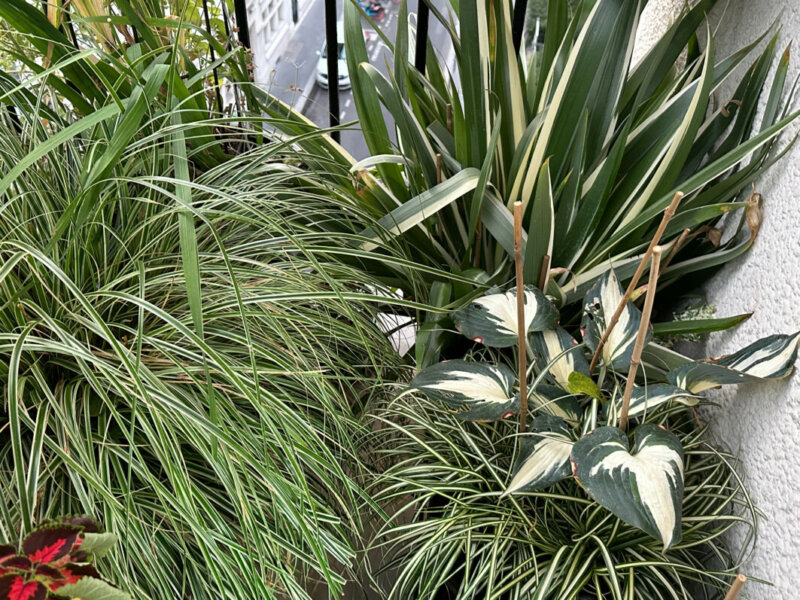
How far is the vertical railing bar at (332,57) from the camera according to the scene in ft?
4.07

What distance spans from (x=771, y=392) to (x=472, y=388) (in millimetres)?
349

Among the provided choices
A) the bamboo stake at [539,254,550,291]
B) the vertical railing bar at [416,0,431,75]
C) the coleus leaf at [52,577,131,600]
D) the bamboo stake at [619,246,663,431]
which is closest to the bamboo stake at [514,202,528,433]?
the bamboo stake at [619,246,663,431]

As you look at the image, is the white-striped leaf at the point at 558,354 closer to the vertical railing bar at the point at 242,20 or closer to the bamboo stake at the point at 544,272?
the bamboo stake at the point at 544,272

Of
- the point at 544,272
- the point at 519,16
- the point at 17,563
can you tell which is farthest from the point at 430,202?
the point at 17,563

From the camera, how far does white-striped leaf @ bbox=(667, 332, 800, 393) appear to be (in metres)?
0.70

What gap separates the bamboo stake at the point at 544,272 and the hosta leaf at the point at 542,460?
9.9 inches

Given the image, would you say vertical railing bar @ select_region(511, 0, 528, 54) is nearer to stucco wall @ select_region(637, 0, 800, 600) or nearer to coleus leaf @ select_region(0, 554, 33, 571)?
stucco wall @ select_region(637, 0, 800, 600)

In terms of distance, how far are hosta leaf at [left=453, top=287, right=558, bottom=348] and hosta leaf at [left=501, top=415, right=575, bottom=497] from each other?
12 centimetres

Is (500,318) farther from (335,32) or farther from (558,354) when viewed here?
(335,32)

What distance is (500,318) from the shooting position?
0.81m

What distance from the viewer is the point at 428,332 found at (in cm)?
95

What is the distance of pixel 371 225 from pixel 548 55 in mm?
417

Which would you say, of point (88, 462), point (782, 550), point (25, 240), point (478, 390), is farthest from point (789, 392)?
Result: point (25, 240)

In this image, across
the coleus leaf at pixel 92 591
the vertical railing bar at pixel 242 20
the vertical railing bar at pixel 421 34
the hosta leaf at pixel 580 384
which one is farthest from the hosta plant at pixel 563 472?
the vertical railing bar at pixel 242 20
